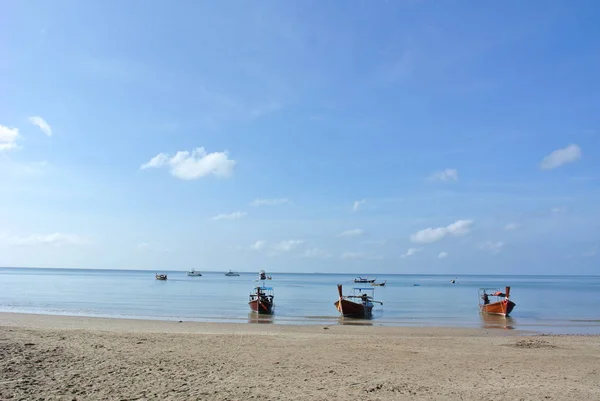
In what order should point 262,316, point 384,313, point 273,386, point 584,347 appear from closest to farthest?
point 273,386
point 584,347
point 262,316
point 384,313

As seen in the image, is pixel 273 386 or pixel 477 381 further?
pixel 477 381

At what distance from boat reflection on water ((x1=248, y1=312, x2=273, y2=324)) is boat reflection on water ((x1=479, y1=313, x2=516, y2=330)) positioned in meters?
13.8

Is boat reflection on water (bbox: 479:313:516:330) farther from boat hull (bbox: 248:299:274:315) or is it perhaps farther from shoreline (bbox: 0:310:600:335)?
boat hull (bbox: 248:299:274:315)

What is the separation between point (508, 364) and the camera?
510 inches

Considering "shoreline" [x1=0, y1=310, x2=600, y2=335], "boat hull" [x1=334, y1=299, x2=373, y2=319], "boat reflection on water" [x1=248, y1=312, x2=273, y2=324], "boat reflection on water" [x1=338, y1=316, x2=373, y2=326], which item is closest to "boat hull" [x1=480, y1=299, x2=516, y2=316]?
"shoreline" [x1=0, y1=310, x2=600, y2=335]

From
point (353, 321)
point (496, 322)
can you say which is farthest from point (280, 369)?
point (496, 322)

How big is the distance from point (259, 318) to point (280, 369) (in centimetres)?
1975

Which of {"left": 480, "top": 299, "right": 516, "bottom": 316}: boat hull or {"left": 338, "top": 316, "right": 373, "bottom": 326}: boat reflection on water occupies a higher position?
{"left": 480, "top": 299, "right": 516, "bottom": 316}: boat hull

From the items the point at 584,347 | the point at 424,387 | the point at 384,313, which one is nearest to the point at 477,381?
the point at 424,387

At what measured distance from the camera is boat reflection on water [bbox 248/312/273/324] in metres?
28.4

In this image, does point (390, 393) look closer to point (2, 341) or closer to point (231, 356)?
point (231, 356)

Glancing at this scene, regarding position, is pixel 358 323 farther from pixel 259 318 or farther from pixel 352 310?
pixel 259 318

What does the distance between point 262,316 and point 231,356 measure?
19500 millimetres

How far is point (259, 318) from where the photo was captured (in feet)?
100
